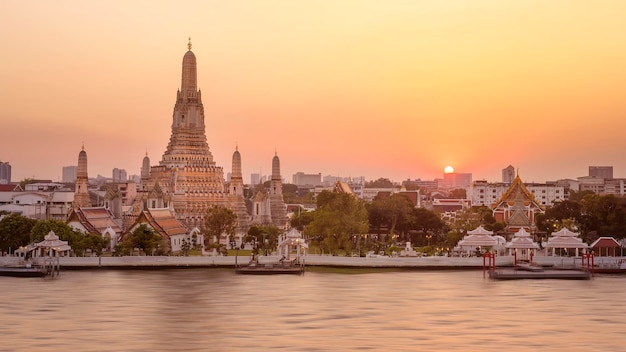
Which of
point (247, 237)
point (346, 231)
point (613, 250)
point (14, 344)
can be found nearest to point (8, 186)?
point (247, 237)

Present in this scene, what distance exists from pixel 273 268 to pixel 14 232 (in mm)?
18555

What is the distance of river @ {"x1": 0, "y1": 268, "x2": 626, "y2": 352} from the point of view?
31.0 meters

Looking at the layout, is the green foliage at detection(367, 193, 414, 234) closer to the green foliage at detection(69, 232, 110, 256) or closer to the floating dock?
the floating dock

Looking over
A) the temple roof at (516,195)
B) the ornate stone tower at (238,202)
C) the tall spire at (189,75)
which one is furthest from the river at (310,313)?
the tall spire at (189,75)

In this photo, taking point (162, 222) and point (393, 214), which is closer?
point (162, 222)

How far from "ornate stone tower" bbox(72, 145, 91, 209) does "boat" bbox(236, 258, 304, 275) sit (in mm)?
37764

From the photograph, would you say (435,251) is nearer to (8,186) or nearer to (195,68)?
(195,68)

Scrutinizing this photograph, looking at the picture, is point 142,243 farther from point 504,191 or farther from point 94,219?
point 504,191

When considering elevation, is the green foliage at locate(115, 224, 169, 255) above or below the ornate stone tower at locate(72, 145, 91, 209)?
below

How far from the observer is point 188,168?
92062 mm

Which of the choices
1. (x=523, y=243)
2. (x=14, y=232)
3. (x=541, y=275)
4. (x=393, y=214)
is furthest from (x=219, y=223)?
(x=541, y=275)

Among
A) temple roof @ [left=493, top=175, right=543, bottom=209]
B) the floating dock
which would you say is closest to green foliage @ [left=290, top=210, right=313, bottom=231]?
temple roof @ [left=493, top=175, right=543, bottom=209]

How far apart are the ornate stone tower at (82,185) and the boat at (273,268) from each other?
3776cm

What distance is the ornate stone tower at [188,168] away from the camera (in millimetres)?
88938
